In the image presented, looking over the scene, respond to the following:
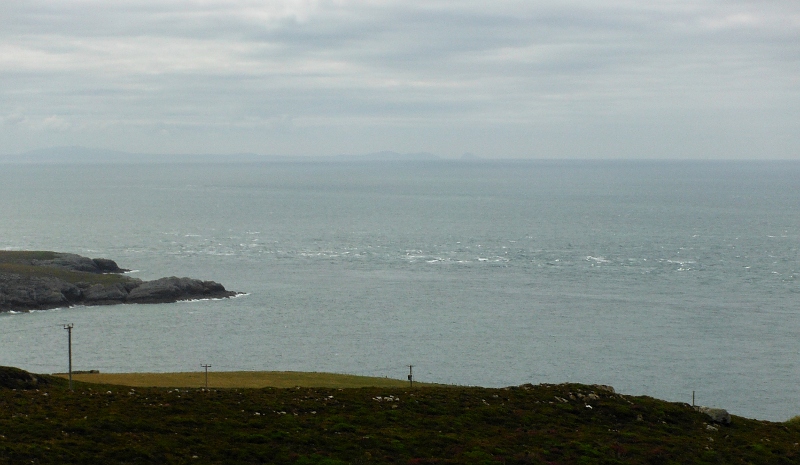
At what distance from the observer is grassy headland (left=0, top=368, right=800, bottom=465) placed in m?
32.0

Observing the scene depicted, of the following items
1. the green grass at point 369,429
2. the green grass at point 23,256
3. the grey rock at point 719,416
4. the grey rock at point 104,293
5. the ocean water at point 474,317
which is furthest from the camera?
the green grass at point 23,256

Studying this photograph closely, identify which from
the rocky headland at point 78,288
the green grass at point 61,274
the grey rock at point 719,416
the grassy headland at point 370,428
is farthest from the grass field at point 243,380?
the green grass at point 61,274

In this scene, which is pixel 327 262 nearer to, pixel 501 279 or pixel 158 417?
pixel 501 279

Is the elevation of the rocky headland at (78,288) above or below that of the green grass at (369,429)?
above

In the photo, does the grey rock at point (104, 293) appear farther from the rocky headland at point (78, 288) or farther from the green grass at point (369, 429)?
the green grass at point (369, 429)

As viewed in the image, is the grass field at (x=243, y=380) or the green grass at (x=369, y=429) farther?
the grass field at (x=243, y=380)

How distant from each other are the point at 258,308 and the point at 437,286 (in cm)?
2811

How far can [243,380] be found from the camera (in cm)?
6053

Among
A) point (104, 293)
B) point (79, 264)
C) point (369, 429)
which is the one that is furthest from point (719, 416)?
point (79, 264)

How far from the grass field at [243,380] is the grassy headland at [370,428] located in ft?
38.7

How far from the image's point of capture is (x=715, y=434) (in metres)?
40.9

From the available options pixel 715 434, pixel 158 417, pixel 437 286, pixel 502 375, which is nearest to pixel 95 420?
pixel 158 417

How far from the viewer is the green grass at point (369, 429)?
3197 cm

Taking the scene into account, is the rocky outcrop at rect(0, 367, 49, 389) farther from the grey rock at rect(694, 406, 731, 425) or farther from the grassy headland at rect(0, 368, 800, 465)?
the grey rock at rect(694, 406, 731, 425)
